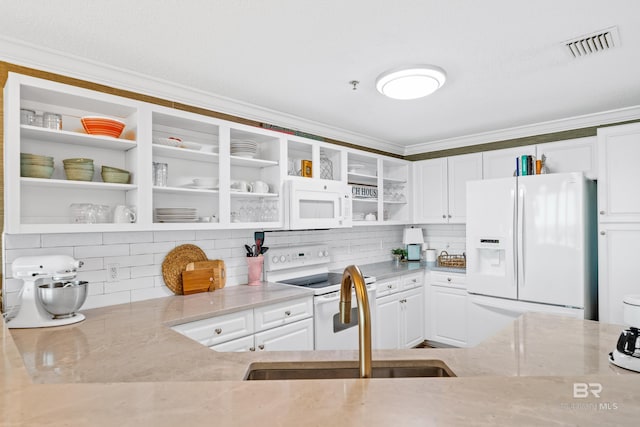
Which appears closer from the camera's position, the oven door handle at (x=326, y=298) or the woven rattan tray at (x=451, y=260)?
the oven door handle at (x=326, y=298)

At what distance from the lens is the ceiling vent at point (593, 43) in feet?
6.32

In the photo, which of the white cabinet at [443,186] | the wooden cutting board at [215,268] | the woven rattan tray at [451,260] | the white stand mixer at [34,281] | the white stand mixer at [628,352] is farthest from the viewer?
the woven rattan tray at [451,260]

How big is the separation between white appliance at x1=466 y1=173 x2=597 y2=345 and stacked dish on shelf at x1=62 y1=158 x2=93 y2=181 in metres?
3.26

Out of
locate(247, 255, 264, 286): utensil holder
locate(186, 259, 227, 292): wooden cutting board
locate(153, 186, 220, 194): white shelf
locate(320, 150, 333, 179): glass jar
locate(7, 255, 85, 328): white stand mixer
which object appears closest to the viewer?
locate(7, 255, 85, 328): white stand mixer

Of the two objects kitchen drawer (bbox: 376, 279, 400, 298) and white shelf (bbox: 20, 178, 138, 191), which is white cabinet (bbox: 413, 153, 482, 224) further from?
white shelf (bbox: 20, 178, 138, 191)

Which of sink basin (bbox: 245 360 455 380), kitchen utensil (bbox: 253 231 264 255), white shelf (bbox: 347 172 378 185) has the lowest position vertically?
sink basin (bbox: 245 360 455 380)

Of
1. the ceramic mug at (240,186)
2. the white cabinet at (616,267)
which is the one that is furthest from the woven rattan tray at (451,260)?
the ceramic mug at (240,186)

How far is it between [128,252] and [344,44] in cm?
194

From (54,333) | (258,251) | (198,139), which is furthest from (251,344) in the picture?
(198,139)

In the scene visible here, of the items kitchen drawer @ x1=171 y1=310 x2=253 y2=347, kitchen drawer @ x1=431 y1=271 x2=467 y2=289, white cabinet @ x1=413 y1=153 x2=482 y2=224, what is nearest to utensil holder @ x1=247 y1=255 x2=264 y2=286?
kitchen drawer @ x1=171 y1=310 x2=253 y2=347

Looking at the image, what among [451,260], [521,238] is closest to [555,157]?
[521,238]

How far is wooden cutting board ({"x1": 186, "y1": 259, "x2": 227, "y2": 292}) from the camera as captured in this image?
2.81m

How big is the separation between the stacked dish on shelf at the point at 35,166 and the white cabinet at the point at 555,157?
392cm

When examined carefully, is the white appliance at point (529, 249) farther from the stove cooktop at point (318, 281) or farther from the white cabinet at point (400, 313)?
the stove cooktop at point (318, 281)
